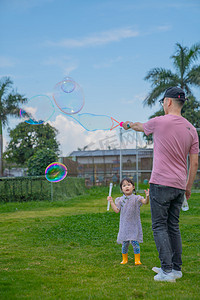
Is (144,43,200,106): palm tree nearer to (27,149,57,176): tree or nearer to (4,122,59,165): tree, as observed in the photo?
(27,149,57,176): tree

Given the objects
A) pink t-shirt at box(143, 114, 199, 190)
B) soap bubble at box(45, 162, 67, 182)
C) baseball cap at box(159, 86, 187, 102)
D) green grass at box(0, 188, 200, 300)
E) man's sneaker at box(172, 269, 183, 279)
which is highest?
baseball cap at box(159, 86, 187, 102)

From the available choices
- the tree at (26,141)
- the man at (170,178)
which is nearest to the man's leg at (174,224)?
the man at (170,178)

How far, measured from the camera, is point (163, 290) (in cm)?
303

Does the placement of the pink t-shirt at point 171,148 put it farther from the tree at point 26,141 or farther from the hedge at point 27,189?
the tree at point 26,141

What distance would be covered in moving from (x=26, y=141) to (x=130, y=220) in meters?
34.8

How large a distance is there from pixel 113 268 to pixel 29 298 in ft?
4.13

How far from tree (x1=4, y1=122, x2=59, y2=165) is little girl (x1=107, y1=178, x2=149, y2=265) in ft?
110

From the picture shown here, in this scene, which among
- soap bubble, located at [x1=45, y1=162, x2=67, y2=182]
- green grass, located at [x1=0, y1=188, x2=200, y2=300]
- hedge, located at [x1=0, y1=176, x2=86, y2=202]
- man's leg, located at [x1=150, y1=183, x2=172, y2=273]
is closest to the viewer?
green grass, located at [x1=0, y1=188, x2=200, y2=300]

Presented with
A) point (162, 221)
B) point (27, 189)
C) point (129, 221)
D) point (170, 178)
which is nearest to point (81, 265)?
point (129, 221)

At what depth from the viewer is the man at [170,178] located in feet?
10.8

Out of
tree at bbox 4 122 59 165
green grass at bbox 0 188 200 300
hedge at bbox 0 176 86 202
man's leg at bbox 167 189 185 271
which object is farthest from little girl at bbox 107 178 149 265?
tree at bbox 4 122 59 165

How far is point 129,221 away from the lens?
169 inches

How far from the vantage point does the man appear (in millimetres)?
3283

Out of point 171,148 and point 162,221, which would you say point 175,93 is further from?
point 162,221
